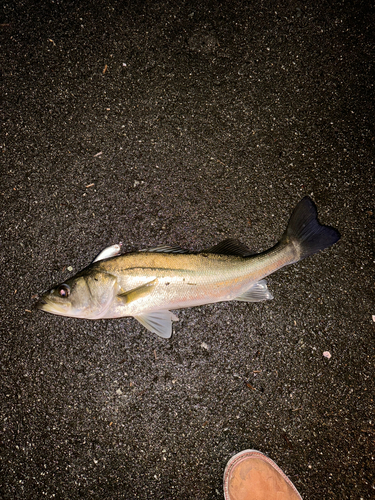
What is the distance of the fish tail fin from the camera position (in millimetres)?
2779

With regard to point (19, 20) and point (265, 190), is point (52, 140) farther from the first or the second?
point (265, 190)

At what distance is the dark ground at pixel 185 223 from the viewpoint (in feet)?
9.46

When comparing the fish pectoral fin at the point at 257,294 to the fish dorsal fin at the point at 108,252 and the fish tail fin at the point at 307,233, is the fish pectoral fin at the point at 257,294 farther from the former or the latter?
the fish dorsal fin at the point at 108,252

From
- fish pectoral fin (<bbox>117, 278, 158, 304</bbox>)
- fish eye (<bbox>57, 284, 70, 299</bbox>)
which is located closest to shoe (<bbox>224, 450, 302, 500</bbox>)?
fish pectoral fin (<bbox>117, 278, 158, 304</bbox>)

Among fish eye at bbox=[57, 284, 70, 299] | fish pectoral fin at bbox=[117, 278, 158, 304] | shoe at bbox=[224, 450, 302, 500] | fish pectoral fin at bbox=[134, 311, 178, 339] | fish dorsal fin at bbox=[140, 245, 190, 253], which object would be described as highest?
fish dorsal fin at bbox=[140, 245, 190, 253]

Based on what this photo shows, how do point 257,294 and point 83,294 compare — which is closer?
point 83,294

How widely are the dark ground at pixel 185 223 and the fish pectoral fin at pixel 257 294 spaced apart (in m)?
0.26

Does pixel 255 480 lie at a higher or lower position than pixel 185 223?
lower

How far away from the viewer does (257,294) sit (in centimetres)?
282

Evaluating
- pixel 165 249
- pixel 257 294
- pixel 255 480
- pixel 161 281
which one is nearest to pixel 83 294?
pixel 161 281

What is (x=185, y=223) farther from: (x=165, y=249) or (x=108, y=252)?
(x=108, y=252)

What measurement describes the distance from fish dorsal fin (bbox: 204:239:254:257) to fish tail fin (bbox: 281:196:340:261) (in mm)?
395

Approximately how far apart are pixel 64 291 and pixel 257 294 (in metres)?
1.78

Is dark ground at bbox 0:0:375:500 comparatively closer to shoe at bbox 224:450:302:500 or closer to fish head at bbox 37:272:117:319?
shoe at bbox 224:450:302:500
